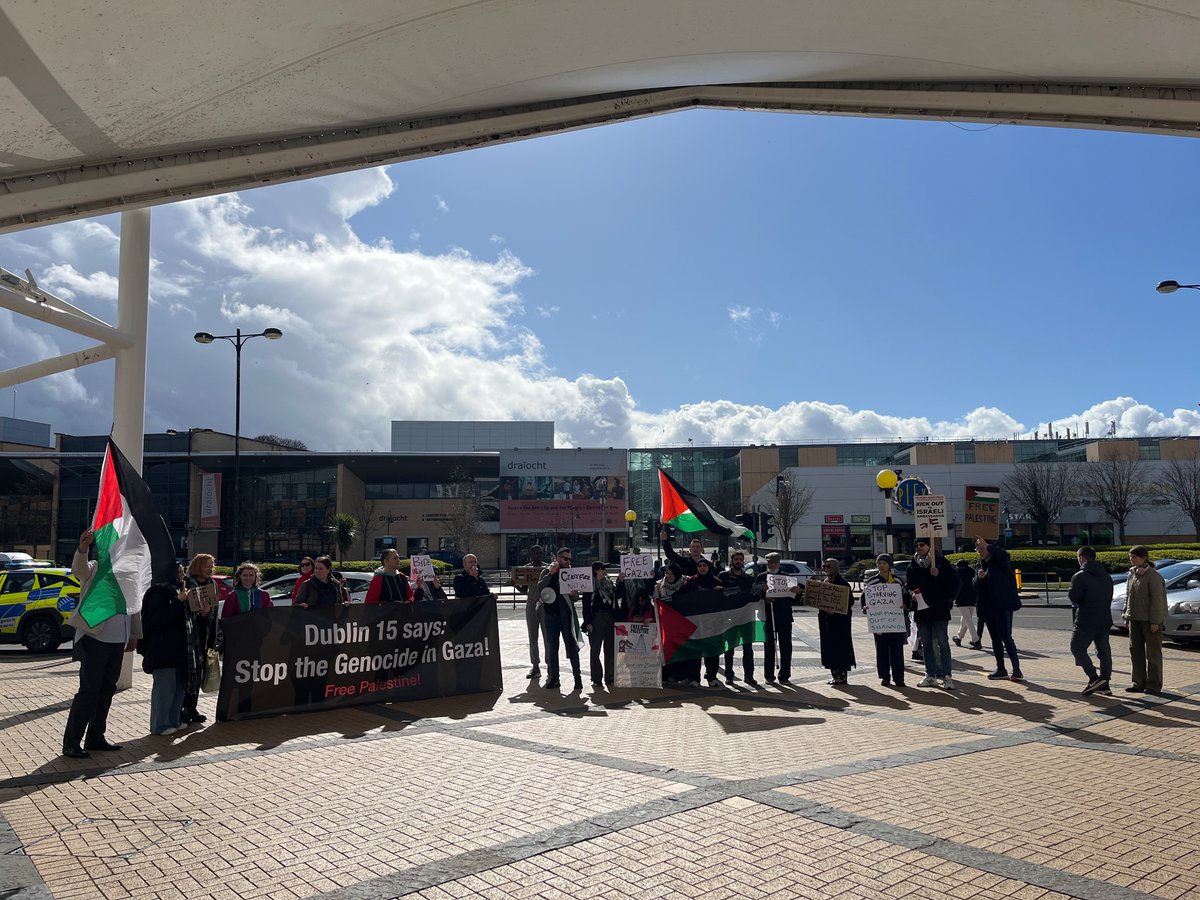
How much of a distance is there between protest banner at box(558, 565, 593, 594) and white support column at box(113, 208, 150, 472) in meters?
6.01

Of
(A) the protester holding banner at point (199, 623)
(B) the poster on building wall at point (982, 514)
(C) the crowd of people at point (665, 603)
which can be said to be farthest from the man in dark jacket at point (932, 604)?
(A) the protester holding banner at point (199, 623)

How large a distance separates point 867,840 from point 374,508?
6722 cm

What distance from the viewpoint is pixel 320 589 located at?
37.3ft

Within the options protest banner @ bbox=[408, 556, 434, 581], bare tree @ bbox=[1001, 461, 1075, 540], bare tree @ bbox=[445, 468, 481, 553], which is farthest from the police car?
bare tree @ bbox=[1001, 461, 1075, 540]

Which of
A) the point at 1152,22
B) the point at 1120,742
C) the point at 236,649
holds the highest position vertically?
the point at 1152,22

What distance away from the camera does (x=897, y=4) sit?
242 inches

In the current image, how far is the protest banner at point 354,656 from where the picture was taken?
32.3ft

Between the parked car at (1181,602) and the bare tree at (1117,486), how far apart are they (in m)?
37.3

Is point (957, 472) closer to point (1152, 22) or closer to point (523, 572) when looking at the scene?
point (523, 572)

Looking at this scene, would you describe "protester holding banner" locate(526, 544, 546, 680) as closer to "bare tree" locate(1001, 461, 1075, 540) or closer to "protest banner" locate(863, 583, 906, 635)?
"protest banner" locate(863, 583, 906, 635)

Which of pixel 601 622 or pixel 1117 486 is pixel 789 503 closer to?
pixel 1117 486

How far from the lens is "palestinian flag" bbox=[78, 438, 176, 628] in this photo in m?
7.98

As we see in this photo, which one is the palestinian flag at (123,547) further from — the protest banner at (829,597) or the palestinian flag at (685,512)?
the palestinian flag at (685,512)

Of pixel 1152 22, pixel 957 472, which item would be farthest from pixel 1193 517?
pixel 1152 22
